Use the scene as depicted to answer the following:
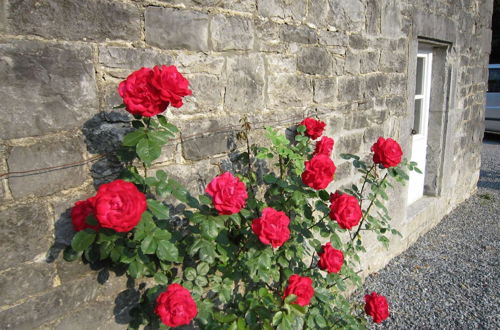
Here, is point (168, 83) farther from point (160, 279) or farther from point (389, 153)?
point (389, 153)

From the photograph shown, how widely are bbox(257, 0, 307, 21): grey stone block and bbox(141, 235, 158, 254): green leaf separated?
1.38 meters

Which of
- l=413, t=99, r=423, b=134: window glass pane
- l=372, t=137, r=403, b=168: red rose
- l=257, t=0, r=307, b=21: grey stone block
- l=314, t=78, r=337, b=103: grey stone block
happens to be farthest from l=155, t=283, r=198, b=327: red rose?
l=413, t=99, r=423, b=134: window glass pane

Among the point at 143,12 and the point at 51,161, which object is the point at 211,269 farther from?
the point at 143,12

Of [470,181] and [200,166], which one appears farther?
[470,181]

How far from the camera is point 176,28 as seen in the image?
1.77 metres

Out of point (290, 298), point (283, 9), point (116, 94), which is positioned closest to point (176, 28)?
point (116, 94)

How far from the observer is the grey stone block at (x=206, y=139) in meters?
1.91

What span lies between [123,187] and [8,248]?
550mm

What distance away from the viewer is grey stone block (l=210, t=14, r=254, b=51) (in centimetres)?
193

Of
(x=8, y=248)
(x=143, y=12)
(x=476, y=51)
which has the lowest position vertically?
(x=8, y=248)

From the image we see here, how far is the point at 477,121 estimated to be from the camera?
576 cm

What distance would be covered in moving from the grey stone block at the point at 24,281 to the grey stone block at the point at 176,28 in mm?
1043

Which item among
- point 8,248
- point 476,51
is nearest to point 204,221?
point 8,248

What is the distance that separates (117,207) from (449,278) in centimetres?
344
